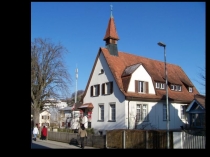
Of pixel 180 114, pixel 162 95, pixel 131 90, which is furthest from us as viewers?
pixel 180 114

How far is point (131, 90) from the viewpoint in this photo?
2538cm

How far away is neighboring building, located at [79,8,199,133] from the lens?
24.7m

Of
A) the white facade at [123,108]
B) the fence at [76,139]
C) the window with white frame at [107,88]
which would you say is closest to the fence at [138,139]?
the fence at [76,139]

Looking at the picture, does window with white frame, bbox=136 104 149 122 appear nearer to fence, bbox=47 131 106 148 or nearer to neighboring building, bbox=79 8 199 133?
neighboring building, bbox=79 8 199 133

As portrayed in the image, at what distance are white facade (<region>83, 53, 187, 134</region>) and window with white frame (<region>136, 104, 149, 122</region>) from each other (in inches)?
Result: 10.8

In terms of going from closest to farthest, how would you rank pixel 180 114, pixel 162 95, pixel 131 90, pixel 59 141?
pixel 59 141, pixel 131 90, pixel 162 95, pixel 180 114

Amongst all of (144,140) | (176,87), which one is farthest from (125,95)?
(176,87)

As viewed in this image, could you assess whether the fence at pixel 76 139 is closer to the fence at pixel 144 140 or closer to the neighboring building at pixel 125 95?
the fence at pixel 144 140

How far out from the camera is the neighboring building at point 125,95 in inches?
974

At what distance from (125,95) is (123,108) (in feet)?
4.31
